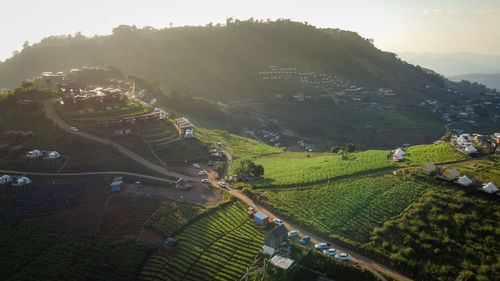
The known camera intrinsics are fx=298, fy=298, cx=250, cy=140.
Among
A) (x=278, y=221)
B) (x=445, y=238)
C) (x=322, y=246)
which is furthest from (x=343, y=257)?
(x=445, y=238)

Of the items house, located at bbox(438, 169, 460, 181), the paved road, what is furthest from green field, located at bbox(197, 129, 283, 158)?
house, located at bbox(438, 169, 460, 181)

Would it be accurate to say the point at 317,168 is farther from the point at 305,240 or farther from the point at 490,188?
the point at 490,188

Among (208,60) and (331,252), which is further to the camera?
(208,60)

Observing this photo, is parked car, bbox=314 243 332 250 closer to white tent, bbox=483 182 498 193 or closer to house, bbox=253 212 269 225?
house, bbox=253 212 269 225

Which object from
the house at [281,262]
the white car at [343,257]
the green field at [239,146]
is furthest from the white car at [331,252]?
the green field at [239,146]

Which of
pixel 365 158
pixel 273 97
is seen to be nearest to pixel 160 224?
pixel 365 158
